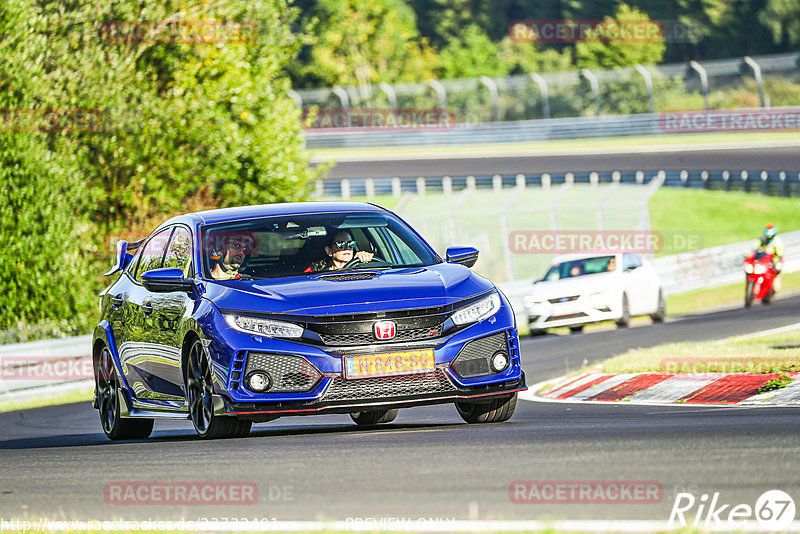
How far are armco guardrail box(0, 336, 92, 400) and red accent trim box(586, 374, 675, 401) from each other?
8174 mm

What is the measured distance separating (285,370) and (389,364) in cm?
65

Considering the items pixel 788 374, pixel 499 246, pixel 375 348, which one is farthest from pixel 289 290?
pixel 499 246

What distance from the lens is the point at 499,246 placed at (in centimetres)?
3153

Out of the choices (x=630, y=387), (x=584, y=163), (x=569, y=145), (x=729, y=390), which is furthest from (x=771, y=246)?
(x=569, y=145)

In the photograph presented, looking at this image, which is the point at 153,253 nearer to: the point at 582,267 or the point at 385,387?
the point at 385,387

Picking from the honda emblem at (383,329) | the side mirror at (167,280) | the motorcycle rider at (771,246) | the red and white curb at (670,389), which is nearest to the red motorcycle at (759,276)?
the motorcycle rider at (771,246)

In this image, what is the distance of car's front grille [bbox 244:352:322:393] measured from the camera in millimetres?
8594

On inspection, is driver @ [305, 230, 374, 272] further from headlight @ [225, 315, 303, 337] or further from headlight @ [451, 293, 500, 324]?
headlight @ [451, 293, 500, 324]

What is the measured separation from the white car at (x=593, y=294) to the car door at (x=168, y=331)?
1442cm

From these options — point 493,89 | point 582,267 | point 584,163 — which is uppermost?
point 582,267

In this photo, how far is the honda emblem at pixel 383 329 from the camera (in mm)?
8617

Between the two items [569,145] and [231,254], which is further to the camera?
[569,145]

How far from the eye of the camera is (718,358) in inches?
554

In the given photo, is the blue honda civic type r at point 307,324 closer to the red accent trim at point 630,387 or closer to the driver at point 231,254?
the driver at point 231,254
